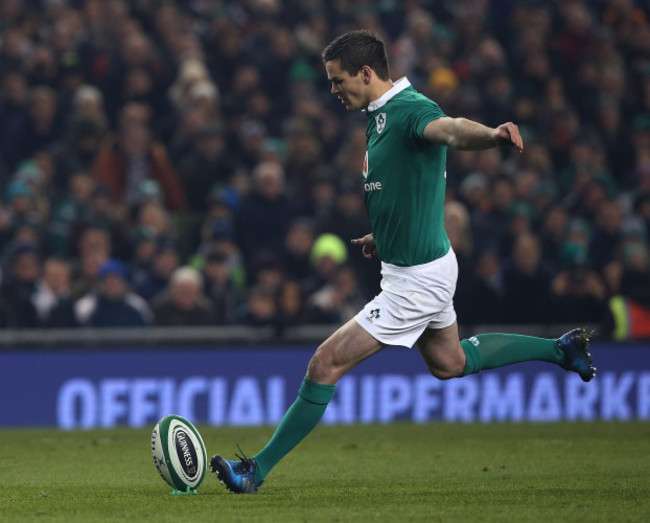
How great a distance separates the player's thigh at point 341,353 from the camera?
6.77 m

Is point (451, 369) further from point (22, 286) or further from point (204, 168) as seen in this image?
point (204, 168)

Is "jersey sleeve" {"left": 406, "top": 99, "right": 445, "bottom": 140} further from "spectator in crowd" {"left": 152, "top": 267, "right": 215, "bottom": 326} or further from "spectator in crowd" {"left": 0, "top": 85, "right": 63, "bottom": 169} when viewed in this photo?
"spectator in crowd" {"left": 0, "top": 85, "right": 63, "bottom": 169}

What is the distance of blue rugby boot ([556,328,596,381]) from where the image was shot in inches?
299

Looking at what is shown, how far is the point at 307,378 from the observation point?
6859 mm

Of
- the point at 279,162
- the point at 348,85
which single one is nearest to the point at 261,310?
the point at 279,162

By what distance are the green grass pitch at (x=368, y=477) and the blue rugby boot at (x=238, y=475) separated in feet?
0.23

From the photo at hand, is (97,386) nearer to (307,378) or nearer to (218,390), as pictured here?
(218,390)

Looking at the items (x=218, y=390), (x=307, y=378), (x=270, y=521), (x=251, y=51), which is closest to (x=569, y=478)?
(x=307, y=378)

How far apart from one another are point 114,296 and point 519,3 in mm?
8677

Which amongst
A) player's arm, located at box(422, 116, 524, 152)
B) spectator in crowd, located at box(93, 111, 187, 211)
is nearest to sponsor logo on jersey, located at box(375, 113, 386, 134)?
player's arm, located at box(422, 116, 524, 152)

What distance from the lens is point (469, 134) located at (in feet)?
20.0

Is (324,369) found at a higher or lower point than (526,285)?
higher

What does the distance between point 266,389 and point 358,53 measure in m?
6.54

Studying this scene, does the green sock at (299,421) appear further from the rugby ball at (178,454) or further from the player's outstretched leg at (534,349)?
the player's outstretched leg at (534,349)
